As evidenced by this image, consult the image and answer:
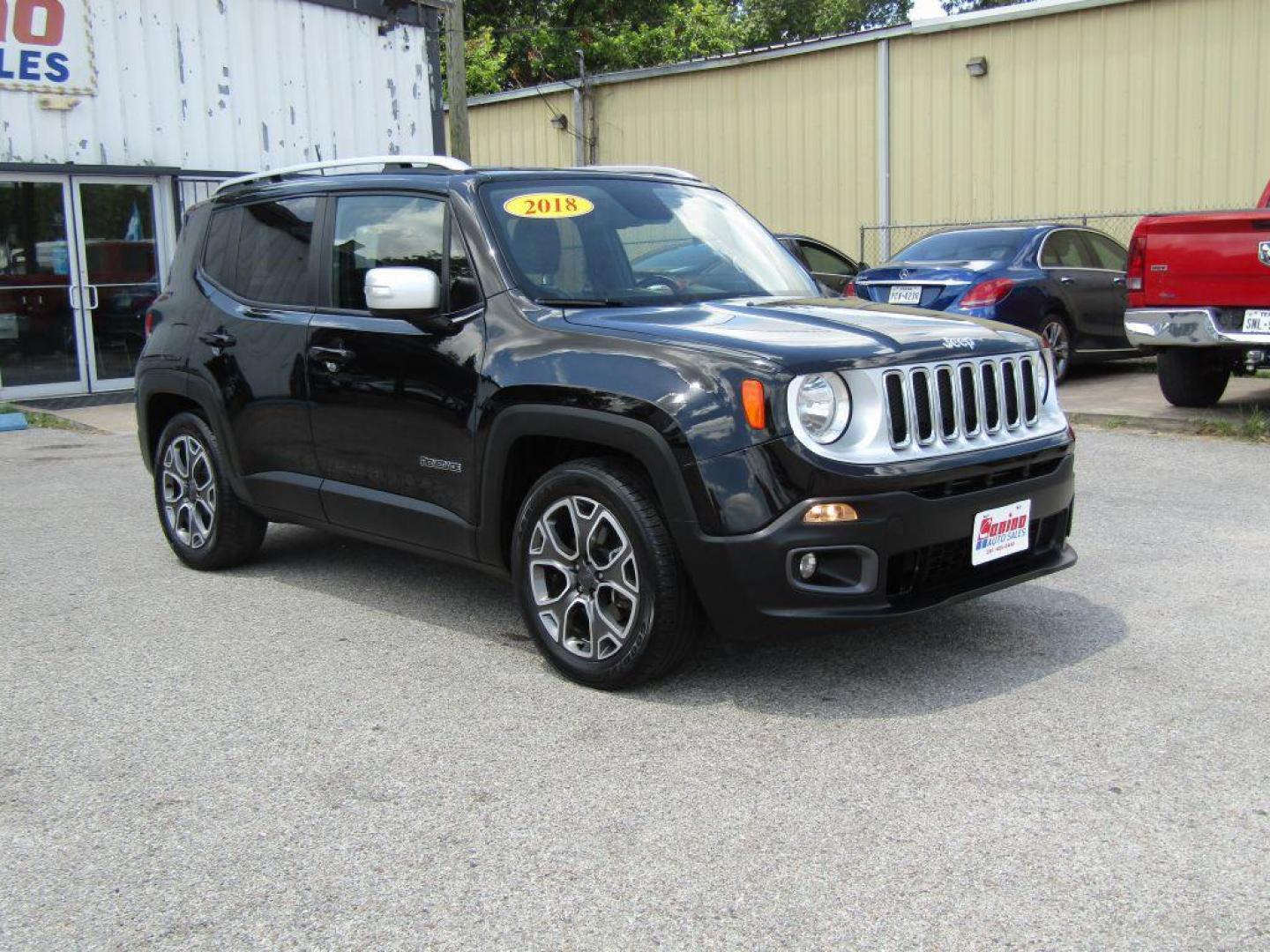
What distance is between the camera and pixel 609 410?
4.31m

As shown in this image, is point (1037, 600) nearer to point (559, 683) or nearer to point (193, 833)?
point (559, 683)

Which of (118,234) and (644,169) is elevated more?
(118,234)

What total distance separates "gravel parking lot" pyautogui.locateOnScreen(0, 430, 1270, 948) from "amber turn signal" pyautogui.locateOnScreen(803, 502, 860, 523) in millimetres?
653

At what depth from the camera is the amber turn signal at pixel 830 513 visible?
158 inches

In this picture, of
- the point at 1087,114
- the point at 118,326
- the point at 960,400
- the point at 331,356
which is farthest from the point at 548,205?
the point at 1087,114

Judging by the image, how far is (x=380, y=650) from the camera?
16.6 ft

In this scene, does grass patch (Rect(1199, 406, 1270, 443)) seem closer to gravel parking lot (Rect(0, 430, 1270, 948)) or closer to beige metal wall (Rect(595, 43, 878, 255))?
Result: gravel parking lot (Rect(0, 430, 1270, 948))

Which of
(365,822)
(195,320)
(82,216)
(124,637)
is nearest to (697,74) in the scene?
(82,216)

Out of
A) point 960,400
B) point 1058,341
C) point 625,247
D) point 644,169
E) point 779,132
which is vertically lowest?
point 1058,341

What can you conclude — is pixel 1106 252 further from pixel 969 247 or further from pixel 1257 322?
pixel 1257 322

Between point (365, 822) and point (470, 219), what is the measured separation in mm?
2404

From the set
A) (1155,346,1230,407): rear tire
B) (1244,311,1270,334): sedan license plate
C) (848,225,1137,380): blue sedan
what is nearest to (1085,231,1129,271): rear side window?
(848,225,1137,380): blue sedan

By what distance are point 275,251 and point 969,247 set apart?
27.7ft

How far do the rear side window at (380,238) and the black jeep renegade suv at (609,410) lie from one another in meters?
0.01
